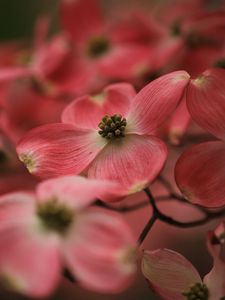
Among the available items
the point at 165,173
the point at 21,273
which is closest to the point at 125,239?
the point at 21,273

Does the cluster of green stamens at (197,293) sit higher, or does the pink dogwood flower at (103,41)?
the pink dogwood flower at (103,41)

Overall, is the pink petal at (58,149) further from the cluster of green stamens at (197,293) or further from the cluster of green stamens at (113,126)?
the cluster of green stamens at (197,293)

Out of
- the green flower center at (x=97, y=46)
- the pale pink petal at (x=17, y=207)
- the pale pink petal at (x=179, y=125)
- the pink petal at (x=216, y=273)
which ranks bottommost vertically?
the pink petal at (x=216, y=273)

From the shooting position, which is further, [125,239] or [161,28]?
[161,28]

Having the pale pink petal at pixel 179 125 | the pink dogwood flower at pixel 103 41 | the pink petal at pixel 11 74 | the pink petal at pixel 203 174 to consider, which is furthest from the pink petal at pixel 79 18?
the pink petal at pixel 203 174

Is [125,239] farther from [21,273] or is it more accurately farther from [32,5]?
[32,5]

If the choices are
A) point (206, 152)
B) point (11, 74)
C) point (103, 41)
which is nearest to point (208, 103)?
point (206, 152)
